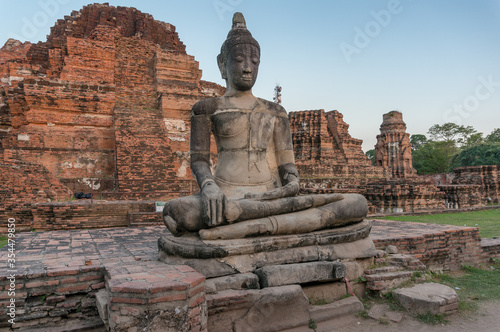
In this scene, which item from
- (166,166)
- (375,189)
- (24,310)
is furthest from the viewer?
(375,189)

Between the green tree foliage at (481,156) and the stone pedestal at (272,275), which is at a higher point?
the green tree foliage at (481,156)

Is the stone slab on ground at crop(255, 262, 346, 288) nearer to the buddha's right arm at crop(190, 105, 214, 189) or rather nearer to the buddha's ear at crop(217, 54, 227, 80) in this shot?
the buddha's right arm at crop(190, 105, 214, 189)

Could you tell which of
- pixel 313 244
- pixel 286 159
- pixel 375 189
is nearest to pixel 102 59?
pixel 375 189

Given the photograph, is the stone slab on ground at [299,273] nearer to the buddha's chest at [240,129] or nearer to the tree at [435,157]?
the buddha's chest at [240,129]

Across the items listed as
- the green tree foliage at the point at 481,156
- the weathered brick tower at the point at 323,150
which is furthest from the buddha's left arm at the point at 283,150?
the green tree foliage at the point at 481,156

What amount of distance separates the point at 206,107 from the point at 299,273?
78.5 inches

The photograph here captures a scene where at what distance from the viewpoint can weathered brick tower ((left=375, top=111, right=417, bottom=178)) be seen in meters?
25.4

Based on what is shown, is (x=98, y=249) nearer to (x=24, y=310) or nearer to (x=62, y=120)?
(x=24, y=310)

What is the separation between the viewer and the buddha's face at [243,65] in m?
3.89

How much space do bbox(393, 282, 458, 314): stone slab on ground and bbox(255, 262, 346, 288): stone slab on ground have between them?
62cm

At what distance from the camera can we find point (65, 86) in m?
12.0

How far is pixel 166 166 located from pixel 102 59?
684 cm

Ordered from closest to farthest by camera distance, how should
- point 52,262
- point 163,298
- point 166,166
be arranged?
point 163,298 < point 52,262 < point 166,166

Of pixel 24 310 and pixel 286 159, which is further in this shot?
pixel 286 159
